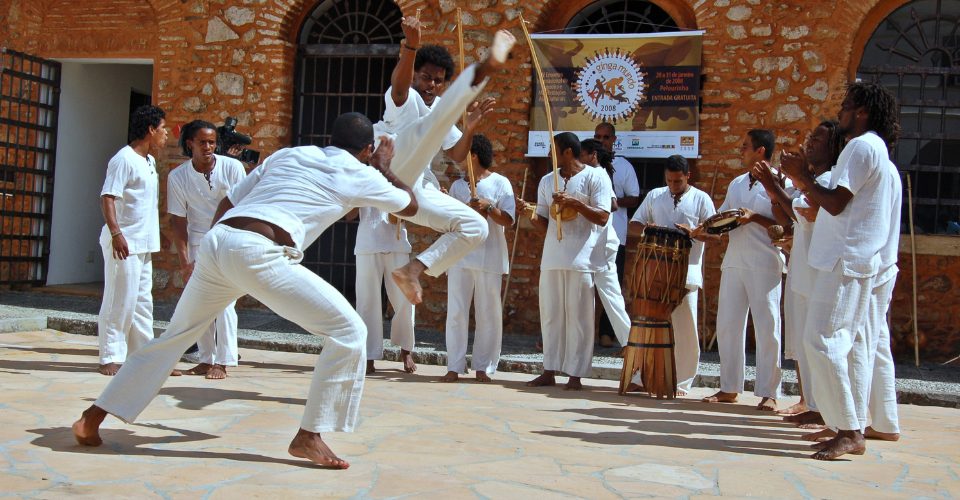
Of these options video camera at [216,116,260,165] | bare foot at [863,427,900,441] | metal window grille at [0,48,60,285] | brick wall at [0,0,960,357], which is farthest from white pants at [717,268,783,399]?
metal window grille at [0,48,60,285]

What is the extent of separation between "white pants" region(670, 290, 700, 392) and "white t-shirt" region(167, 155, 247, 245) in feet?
11.8

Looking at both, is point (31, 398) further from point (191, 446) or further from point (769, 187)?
point (769, 187)

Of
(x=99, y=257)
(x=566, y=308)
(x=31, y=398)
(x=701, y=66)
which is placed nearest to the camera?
(x=31, y=398)

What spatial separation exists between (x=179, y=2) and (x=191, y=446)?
8.59 meters

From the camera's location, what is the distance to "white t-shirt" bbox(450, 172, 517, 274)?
856cm

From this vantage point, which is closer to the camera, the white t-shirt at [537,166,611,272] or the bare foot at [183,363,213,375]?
the bare foot at [183,363,213,375]

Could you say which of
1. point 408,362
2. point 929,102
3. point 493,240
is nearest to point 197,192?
point 408,362

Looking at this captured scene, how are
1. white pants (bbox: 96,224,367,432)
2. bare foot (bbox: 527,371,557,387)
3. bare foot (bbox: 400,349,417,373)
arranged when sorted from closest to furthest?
white pants (bbox: 96,224,367,432) < bare foot (bbox: 527,371,557,387) < bare foot (bbox: 400,349,417,373)

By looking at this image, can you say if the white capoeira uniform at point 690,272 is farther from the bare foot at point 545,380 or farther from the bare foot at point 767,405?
the bare foot at point 545,380

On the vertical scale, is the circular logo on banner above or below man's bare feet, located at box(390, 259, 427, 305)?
above

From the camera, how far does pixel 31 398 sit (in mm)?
6359

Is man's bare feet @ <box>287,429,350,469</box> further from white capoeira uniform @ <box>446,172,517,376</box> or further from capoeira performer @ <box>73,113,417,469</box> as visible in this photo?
white capoeira uniform @ <box>446,172,517,376</box>

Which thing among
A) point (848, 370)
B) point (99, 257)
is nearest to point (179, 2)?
point (99, 257)

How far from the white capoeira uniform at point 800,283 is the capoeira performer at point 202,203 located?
4027mm
